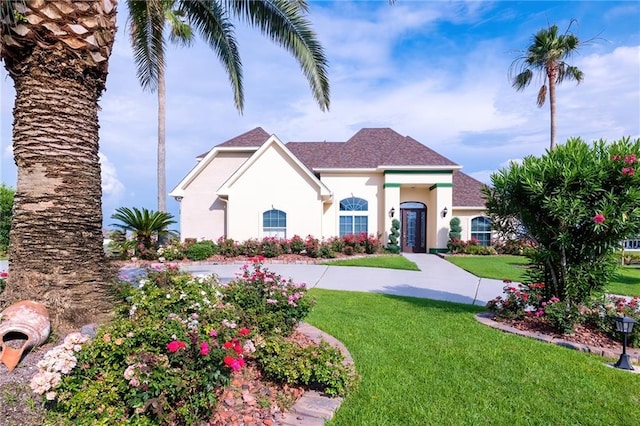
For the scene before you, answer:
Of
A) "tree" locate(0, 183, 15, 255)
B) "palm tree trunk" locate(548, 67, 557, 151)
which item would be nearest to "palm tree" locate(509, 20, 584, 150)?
"palm tree trunk" locate(548, 67, 557, 151)

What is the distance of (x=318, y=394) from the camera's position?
3244 millimetres

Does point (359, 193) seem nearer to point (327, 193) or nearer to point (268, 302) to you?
point (327, 193)

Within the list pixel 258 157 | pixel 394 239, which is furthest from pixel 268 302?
pixel 394 239

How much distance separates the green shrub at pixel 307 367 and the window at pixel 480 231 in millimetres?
18189

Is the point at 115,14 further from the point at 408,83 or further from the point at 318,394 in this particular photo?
the point at 408,83

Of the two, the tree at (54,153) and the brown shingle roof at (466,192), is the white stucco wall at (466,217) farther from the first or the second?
the tree at (54,153)

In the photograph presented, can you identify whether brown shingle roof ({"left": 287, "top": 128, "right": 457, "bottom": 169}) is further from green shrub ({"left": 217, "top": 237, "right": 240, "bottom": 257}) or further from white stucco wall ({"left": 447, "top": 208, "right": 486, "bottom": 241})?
green shrub ({"left": 217, "top": 237, "right": 240, "bottom": 257})

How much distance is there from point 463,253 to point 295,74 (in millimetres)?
14027

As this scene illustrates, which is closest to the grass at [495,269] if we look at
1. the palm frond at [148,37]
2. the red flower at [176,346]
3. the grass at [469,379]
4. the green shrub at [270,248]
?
the grass at [469,379]

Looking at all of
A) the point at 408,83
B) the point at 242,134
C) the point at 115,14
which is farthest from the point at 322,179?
the point at 115,14

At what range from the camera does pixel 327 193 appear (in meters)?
16.6

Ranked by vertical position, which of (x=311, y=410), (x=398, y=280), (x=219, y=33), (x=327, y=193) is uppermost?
(x=219, y=33)

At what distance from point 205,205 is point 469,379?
16.6 metres

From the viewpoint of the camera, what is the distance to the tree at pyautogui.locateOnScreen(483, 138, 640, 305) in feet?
16.4
